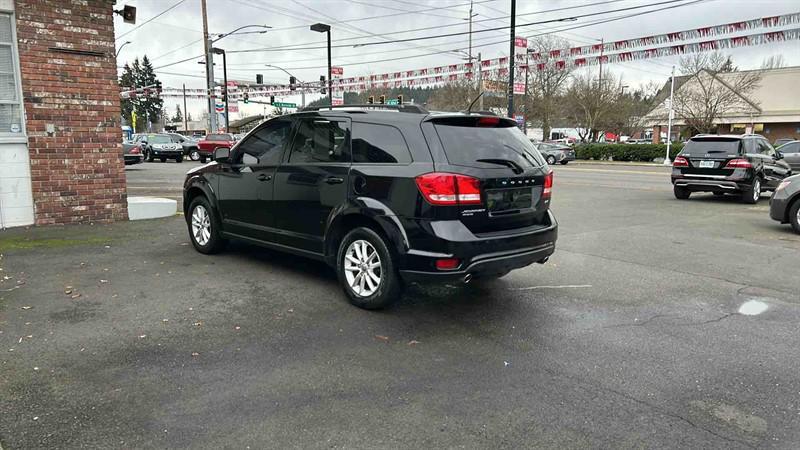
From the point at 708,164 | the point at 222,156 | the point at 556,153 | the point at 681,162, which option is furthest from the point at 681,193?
the point at 556,153

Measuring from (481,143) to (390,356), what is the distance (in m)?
2.00

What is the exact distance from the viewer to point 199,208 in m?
7.29

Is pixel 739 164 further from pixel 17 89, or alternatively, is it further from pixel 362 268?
pixel 17 89

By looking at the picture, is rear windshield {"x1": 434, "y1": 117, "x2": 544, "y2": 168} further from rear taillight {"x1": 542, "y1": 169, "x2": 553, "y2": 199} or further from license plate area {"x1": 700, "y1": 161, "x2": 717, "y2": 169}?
license plate area {"x1": 700, "y1": 161, "x2": 717, "y2": 169}

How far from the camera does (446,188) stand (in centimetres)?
452

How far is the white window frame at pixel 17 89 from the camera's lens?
8320 mm

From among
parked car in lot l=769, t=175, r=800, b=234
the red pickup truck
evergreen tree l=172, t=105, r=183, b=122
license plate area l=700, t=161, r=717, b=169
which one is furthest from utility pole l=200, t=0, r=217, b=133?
evergreen tree l=172, t=105, r=183, b=122

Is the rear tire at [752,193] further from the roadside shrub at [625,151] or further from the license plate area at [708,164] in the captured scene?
the roadside shrub at [625,151]

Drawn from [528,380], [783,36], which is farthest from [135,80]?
[528,380]

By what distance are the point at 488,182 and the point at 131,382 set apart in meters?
2.99

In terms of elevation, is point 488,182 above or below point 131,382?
above

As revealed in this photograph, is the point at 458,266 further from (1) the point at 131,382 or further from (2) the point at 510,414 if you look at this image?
(1) the point at 131,382

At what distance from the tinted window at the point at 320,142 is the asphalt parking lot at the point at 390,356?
1.33m

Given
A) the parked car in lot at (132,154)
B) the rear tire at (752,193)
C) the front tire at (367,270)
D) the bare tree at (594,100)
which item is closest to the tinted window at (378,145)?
the front tire at (367,270)
